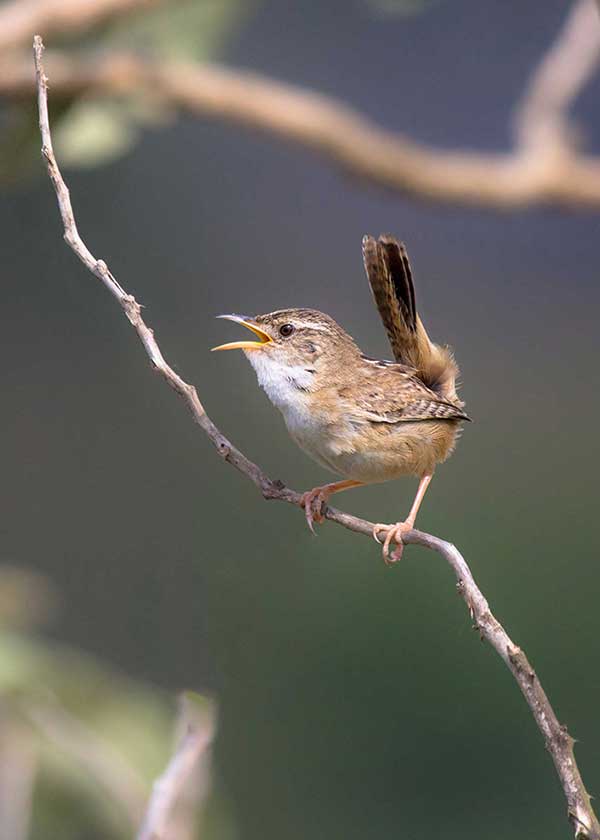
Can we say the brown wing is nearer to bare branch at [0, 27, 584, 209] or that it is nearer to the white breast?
the white breast

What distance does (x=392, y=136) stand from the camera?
283 cm

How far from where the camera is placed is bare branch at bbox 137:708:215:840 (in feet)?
2.85

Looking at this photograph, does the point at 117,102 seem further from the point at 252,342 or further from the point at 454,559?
the point at 454,559

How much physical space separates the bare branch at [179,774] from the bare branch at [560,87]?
7.52 feet

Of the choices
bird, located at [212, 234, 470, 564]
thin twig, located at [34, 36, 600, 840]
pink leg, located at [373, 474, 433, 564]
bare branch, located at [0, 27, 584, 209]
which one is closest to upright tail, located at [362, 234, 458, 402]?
bird, located at [212, 234, 470, 564]

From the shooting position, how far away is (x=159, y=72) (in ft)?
8.95

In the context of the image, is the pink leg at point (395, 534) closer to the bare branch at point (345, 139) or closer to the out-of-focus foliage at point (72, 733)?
the out-of-focus foliage at point (72, 733)

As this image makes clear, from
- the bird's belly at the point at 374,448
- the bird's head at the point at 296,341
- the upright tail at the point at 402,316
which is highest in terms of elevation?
the upright tail at the point at 402,316

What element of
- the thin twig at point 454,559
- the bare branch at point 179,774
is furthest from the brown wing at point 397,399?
the bare branch at point 179,774

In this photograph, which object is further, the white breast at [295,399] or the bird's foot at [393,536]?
the white breast at [295,399]

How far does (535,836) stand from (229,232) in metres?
3.25

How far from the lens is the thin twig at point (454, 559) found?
92cm

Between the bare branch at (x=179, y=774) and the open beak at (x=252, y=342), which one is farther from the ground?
the open beak at (x=252, y=342)

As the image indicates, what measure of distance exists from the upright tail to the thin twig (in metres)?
0.55
